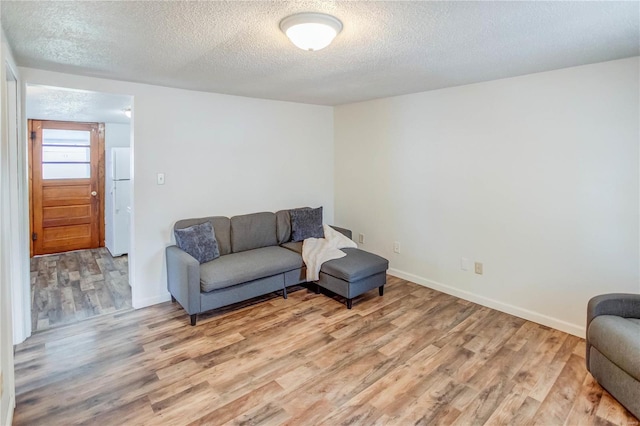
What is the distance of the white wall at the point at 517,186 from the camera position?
8.89ft

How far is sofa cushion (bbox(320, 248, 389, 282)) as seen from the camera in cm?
345

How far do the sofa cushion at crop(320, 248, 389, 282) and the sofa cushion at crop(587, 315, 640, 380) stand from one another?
5.87 ft

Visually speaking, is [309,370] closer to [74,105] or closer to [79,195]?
[74,105]

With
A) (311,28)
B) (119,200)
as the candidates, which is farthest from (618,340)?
(119,200)

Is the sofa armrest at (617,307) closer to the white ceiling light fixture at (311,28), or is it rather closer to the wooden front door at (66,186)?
the white ceiling light fixture at (311,28)

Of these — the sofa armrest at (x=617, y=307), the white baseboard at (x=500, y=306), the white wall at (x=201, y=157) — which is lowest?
the white baseboard at (x=500, y=306)

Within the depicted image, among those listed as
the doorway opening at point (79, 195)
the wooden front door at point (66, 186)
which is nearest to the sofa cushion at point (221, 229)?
the doorway opening at point (79, 195)

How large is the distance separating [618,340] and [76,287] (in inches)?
195

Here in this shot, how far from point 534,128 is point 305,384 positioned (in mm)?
2820

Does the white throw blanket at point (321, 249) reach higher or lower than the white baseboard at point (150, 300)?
higher

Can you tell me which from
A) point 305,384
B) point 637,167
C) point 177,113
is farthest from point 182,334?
point 637,167

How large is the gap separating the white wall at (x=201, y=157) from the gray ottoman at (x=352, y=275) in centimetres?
128

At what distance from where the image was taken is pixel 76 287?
4.04 m

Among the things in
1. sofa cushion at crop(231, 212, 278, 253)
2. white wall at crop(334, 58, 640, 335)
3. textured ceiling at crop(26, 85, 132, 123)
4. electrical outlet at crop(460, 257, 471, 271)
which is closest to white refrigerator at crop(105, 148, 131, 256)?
textured ceiling at crop(26, 85, 132, 123)
